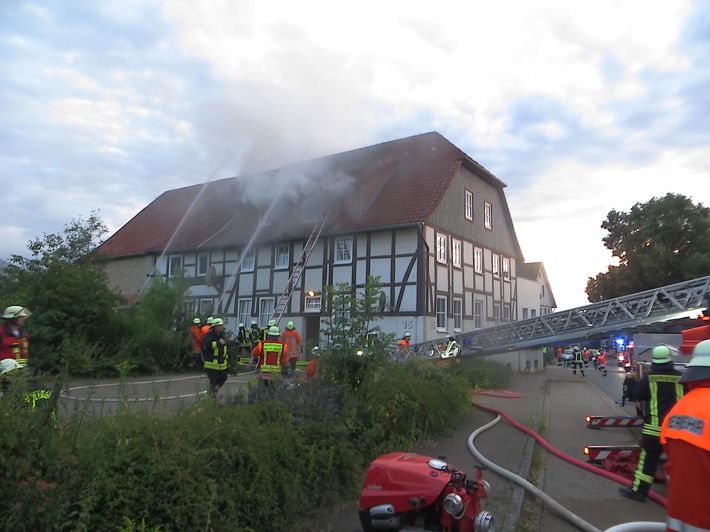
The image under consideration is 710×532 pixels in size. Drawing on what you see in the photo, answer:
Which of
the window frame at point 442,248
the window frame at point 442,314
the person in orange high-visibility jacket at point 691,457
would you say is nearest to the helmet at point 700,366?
the person in orange high-visibility jacket at point 691,457

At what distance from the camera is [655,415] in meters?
6.32

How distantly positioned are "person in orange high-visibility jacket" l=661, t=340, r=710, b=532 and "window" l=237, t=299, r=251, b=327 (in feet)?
76.2

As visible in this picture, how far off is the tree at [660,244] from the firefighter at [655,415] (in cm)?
2179

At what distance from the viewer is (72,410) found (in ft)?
12.4

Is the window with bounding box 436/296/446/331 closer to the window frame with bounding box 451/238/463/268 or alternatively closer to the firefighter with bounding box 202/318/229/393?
the window frame with bounding box 451/238/463/268

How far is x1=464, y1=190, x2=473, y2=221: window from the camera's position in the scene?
23.7 metres

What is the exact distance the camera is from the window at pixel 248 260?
81.7 ft

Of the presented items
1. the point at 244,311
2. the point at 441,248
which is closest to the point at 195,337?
the point at 244,311

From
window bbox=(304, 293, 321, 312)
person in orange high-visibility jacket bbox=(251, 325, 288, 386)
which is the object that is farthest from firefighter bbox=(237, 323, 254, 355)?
person in orange high-visibility jacket bbox=(251, 325, 288, 386)

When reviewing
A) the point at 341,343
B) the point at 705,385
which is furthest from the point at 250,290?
the point at 705,385

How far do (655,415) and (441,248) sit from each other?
15307 millimetres

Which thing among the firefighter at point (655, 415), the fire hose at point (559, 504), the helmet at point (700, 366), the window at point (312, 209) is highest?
the window at point (312, 209)

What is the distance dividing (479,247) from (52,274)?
Answer: 17.5 m

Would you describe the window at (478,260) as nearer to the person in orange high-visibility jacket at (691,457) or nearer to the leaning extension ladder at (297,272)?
the leaning extension ladder at (297,272)
